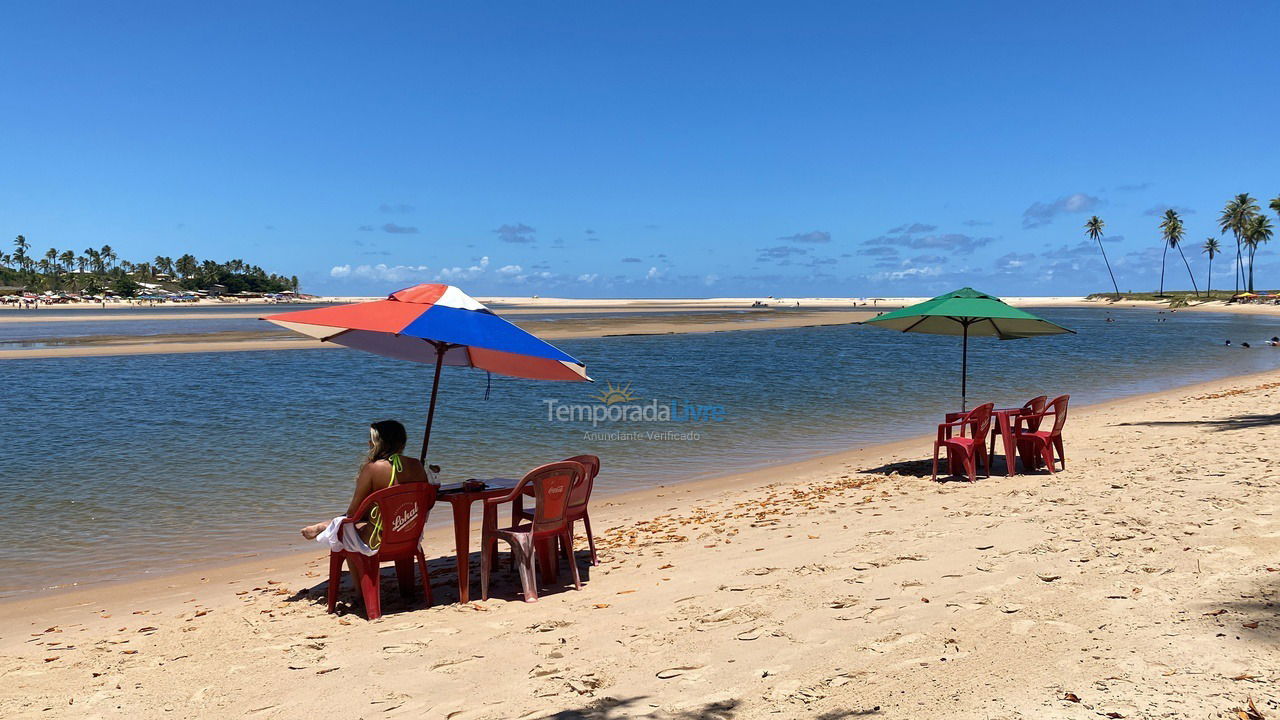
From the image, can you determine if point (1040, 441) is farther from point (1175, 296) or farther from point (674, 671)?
point (1175, 296)

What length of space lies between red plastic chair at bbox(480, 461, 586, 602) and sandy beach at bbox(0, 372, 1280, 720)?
199mm

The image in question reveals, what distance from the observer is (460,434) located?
1482cm

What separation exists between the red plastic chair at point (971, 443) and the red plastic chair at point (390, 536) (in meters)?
6.26

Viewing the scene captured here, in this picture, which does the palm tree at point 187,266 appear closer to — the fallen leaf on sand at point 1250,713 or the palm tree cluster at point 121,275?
the palm tree cluster at point 121,275

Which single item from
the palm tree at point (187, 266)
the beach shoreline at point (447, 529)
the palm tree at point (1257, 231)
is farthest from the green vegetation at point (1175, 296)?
the palm tree at point (187, 266)

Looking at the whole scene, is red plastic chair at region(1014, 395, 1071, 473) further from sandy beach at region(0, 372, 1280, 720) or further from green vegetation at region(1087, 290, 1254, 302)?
green vegetation at region(1087, 290, 1254, 302)

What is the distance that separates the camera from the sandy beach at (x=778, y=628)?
3697 mm

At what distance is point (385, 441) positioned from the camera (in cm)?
544

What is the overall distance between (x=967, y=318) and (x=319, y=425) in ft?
40.3

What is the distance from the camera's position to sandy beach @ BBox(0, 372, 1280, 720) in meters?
3.70

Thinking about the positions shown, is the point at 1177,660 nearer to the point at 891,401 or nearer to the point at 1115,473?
the point at 1115,473

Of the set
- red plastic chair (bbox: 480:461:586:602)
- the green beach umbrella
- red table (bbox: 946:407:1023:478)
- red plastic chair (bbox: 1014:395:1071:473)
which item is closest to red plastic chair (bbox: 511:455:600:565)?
red plastic chair (bbox: 480:461:586:602)

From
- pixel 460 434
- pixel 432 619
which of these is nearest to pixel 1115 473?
pixel 432 619

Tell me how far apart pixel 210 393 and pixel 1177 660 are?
2250cm
